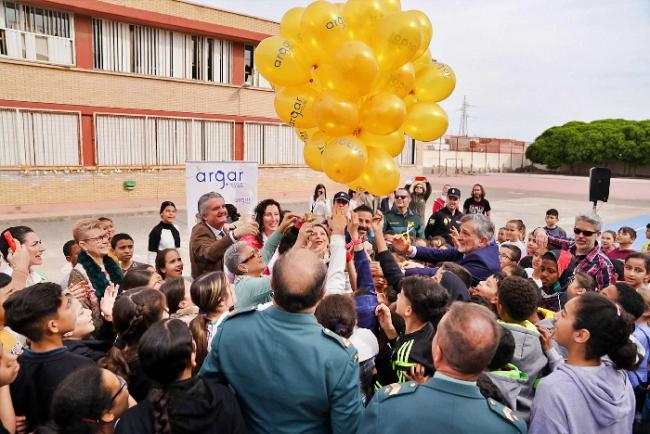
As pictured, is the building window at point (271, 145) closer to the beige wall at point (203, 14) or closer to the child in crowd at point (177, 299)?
the beige wall at point (203, 14)

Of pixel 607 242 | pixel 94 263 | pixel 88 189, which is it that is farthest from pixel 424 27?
pixel 88 189

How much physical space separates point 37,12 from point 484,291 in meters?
17.7

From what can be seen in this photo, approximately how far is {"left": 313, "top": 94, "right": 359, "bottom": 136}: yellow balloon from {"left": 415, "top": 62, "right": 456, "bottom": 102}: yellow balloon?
0.79 meters

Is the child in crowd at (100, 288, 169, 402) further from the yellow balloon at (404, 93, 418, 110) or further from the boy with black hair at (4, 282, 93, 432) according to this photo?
the yellow balloon at (404, 93, 418, 110)

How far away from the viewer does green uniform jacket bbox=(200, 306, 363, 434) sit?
1.92 meters

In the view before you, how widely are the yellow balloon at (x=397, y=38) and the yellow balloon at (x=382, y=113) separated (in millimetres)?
259

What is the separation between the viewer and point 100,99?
16688 mm

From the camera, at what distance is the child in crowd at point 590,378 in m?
1.97

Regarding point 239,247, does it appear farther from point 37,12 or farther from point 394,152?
point 37,12

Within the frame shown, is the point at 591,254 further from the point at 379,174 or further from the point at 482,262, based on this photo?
the point at 379,174

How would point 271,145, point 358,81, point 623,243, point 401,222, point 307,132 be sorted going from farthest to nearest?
point 271,145
point 401,222
point 623,243
point 307,132
point 358,81

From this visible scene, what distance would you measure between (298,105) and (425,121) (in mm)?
1110

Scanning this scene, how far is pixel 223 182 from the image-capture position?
720 centimetres

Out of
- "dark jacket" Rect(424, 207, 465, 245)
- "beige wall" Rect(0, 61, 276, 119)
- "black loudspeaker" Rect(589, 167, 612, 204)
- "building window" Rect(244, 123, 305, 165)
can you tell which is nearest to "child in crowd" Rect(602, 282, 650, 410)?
"dark jacket" Rect(424, 207, 465, 245)
